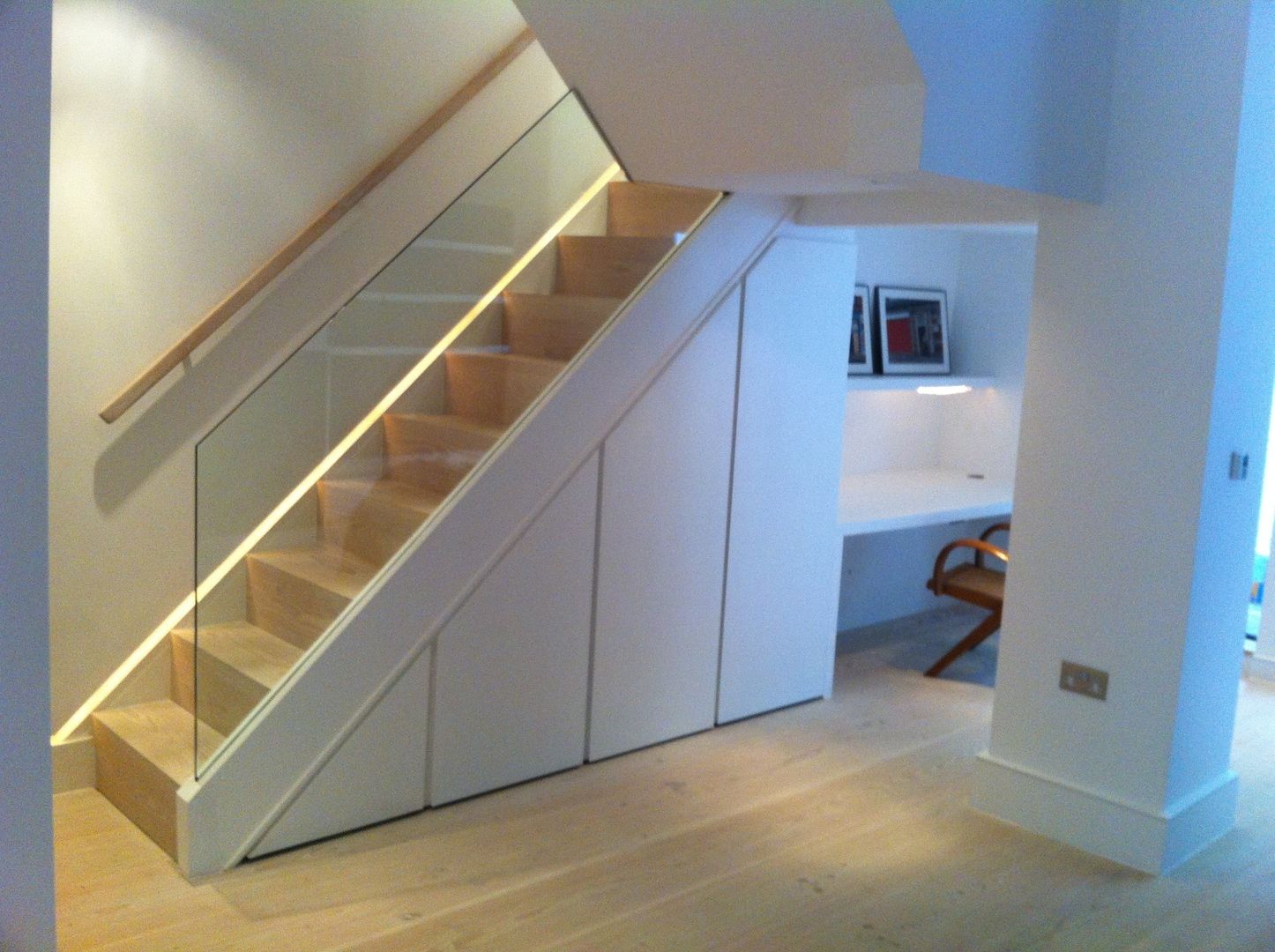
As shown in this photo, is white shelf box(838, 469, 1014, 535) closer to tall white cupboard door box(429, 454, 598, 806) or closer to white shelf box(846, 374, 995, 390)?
white shelf box(846, 374, 995, 390)

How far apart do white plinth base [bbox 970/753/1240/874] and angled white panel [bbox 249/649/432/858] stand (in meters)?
1.85

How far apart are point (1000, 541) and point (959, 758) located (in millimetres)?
2447

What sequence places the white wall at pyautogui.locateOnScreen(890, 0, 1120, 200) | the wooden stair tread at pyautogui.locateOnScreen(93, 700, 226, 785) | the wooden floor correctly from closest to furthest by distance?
the white wall at pyautogui.locateOnScreen(890, 0, 1120, 200) < the wooden floor < the wooden stair tread at pyautogui.locateOnScreen(93, 700, 226, 785)

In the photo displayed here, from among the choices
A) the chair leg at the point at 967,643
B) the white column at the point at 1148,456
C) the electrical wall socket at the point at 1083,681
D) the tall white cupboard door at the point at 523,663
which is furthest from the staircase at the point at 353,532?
the chair leg at the point at 967,643

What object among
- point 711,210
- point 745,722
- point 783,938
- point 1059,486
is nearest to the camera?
point 783,938

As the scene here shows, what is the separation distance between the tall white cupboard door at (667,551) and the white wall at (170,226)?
1216 millimetres

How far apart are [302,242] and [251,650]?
144 cm

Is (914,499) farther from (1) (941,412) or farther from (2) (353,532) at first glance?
(2) (353,532)

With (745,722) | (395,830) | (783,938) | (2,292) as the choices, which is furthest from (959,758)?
(2,292)

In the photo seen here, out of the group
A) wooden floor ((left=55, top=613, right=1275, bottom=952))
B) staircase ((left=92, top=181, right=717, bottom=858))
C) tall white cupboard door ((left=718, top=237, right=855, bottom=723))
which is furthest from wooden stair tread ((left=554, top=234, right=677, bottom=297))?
wooden floor ((left=55, top=613, right=1275, bottom=952))

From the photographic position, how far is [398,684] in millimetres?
3623

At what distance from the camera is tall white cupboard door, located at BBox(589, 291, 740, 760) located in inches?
163

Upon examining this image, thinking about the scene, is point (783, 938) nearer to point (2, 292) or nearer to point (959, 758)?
point (959, 758)

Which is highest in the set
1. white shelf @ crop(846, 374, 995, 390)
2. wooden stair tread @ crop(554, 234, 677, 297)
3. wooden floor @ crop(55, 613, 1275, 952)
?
wooden stair tread @ crop(554, 234, 677, 297)
